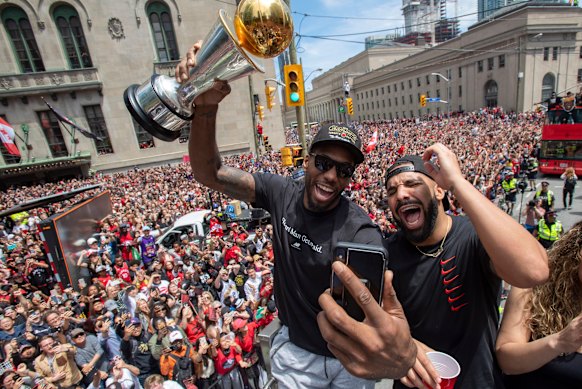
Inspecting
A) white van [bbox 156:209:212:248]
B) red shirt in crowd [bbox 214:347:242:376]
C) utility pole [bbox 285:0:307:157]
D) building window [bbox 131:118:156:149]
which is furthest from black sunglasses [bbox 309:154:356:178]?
building window [bbox 131:118:156:149]

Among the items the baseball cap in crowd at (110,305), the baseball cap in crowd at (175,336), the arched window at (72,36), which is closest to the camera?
the baseball cap in crowd at (175,336)

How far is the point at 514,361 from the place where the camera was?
1654mm

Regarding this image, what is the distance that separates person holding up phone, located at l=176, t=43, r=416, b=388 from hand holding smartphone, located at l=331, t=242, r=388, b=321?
0.85 m

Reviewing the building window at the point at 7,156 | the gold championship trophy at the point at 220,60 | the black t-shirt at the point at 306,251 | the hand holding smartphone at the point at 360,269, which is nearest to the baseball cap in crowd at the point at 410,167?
the black t-shirt at the point at 306,251

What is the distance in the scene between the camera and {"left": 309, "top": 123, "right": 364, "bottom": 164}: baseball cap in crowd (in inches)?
72.9

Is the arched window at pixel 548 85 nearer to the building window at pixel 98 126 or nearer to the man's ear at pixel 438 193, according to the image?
the man's ear at pixel 438 193

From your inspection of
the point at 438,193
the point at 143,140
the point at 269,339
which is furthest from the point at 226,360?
the point at 143,140

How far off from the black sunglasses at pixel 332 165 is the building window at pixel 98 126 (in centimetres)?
3256

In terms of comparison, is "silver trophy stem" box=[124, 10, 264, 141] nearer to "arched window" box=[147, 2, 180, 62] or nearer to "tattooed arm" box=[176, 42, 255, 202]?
"tattooed arm" box=[176, 42, 255, 202]

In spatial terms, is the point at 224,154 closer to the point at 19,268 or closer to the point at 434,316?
the point at 19,268

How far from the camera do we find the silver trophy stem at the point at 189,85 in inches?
63.9

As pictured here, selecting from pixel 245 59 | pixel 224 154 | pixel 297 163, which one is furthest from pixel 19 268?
pixel 224 154

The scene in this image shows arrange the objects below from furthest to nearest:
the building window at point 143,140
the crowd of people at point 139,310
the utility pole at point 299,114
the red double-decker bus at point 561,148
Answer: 1. the building window at point 143,140
2. the red double-decker bus at point 561,148
3. the utility pole at point 299,114
4. the crowd of people at point 139,310

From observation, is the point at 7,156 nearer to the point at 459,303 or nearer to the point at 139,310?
the point at 139,310
